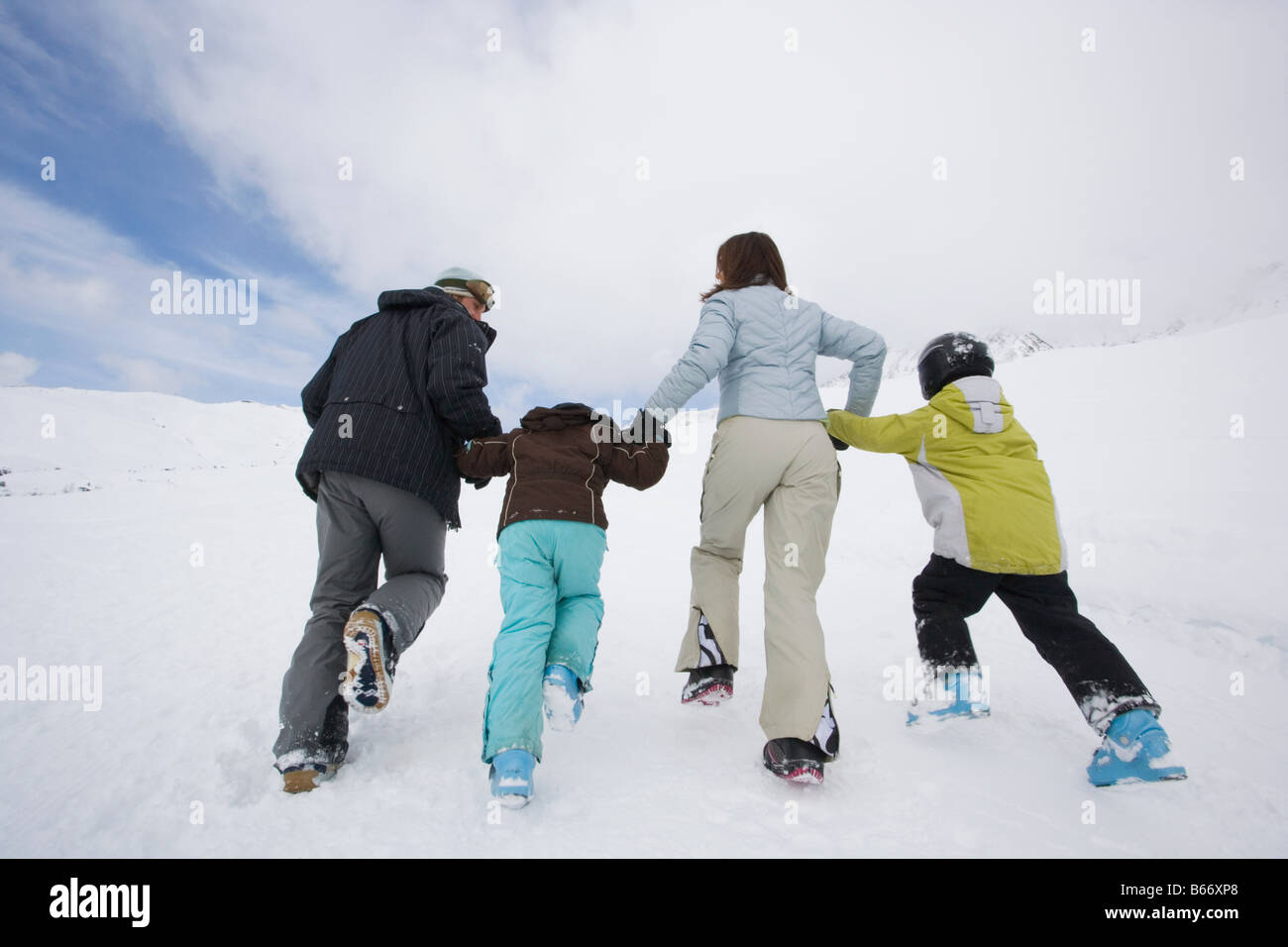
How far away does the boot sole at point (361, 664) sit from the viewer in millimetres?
2139

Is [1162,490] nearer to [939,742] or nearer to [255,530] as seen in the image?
[939,742]

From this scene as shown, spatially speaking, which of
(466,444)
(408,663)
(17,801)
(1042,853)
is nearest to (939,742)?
(1042,853)

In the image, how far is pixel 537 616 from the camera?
231cm

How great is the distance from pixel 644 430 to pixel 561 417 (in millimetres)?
414

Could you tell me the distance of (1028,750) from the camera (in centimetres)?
248

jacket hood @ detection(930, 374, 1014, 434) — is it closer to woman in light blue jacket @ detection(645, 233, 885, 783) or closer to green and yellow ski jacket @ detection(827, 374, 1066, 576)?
green and yellow ski jacket @ detection(827, 374, 1066, 576)

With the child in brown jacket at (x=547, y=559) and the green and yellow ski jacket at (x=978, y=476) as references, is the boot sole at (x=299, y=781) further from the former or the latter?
the green and yellow ski jacket at (x=978, y=476)

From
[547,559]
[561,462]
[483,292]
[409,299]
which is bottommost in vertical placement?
[547,559]

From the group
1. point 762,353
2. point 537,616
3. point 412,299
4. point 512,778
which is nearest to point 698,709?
point 537,616

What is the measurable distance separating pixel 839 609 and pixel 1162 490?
9.80 ft

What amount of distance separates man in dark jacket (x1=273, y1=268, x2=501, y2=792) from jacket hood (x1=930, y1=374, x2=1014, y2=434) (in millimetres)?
2200

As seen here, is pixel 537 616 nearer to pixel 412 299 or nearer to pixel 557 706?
pixel 557 706

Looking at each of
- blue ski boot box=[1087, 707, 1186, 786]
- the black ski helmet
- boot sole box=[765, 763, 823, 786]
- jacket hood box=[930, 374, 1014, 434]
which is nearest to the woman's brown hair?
the black ski helmet
